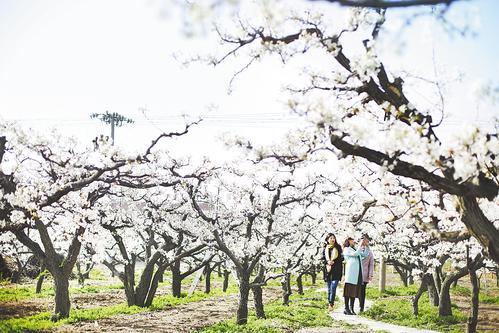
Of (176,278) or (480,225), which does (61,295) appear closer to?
(176,278)

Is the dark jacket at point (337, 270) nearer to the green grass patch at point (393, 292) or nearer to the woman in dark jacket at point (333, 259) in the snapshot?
the woman in dark jacket at point (333, 259)

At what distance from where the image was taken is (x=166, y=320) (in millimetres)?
16562

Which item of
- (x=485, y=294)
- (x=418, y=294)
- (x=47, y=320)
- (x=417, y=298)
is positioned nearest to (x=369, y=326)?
(x=417, y=298)

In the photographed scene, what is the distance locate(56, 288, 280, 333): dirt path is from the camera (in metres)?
14.3

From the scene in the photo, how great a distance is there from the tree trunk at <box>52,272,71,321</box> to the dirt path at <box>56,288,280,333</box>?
994 mm

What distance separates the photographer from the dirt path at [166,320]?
14258 mm

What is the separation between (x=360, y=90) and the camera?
576 cm

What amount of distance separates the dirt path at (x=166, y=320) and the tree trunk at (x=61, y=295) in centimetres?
99

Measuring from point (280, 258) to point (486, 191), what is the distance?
45.9 ft

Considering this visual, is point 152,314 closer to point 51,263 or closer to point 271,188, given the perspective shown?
point 51,263

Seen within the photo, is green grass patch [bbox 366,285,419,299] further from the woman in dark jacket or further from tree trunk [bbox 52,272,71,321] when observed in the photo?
tree trunk [bbox 52,272,71,321]

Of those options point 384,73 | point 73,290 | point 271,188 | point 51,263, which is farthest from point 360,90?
point 73,290

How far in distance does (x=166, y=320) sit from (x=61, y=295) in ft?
13.4

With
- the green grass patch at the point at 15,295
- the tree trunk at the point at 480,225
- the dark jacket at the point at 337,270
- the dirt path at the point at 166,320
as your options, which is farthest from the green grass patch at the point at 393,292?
the tree trunk at the point at 480,225
